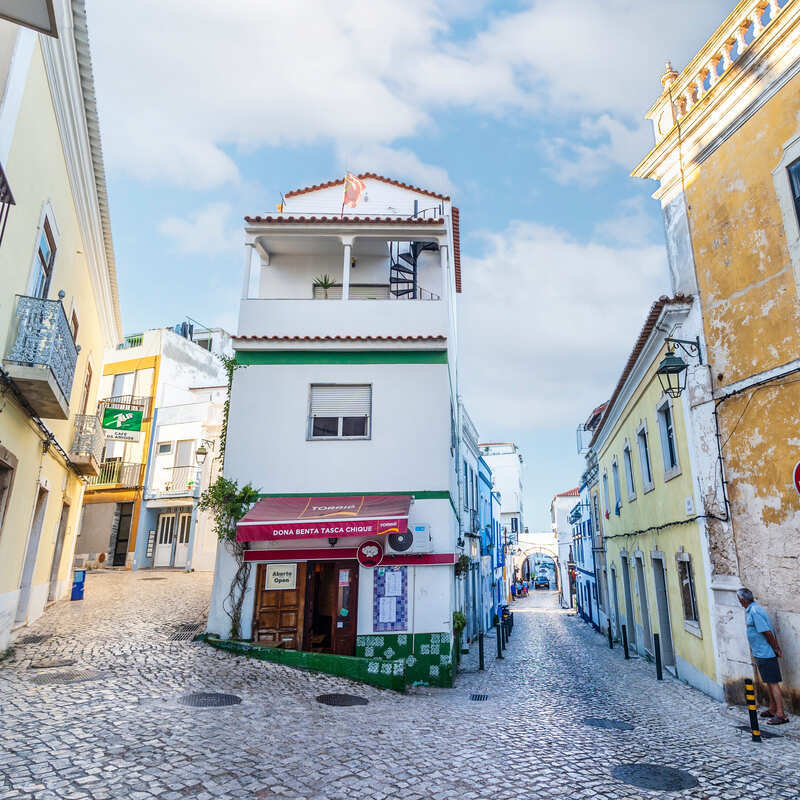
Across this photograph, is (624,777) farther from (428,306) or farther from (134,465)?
(134,465)

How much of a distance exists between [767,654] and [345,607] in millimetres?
7094

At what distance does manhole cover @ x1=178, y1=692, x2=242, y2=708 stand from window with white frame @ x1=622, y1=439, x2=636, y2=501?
12543mm

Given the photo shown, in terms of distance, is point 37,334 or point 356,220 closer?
point 37,334

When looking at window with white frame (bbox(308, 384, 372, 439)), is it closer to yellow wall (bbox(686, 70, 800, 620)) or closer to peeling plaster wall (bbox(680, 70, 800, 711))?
peeling plaster wall (bbox(680, 70, 800, 711))

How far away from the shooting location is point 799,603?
794cm

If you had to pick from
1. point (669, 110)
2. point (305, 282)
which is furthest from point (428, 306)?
point (669, 110)

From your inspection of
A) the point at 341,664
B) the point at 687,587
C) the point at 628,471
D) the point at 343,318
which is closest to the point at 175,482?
the point at 343,318

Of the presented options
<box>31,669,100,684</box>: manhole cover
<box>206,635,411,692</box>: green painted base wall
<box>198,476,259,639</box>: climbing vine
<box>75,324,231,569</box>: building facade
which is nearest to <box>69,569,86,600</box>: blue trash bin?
<box>198,476,259,639</box>: climbing vine

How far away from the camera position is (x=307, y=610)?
37.2ft

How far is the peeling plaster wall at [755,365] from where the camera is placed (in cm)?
830

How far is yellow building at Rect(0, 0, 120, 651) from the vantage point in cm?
841

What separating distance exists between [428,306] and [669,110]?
6270 mm

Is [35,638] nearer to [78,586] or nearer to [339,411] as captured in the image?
[78,586]

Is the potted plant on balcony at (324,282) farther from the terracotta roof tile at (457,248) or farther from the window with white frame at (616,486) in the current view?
the window with white frame at (616,486)
